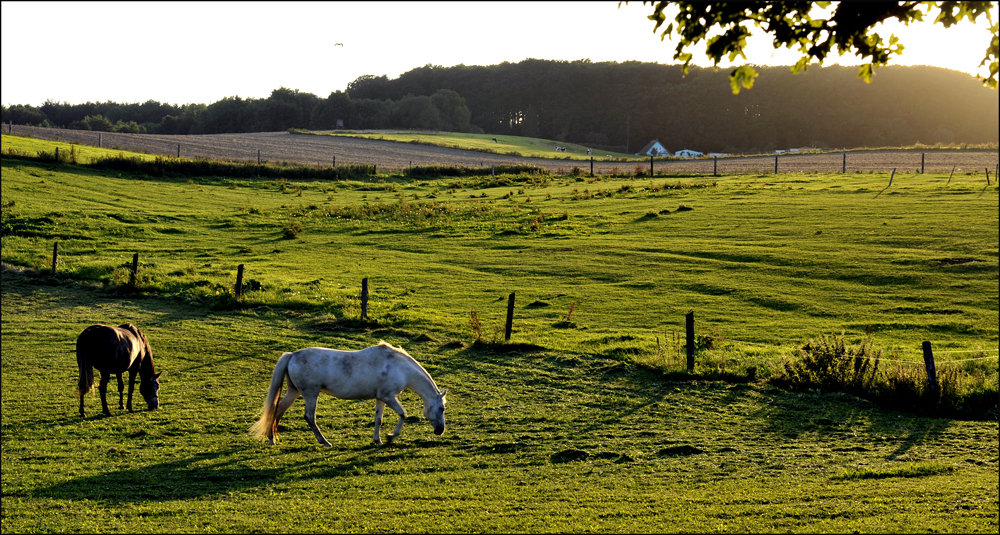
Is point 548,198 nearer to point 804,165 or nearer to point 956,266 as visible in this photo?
point 956,266

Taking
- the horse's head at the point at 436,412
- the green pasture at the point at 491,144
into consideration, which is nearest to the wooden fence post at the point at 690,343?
the horse's head at the point at 436,412

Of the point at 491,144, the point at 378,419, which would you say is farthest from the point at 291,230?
the point at 491,144

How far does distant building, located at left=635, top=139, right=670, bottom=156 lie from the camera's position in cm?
13400

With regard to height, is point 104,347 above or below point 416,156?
below

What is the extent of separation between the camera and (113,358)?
1195 centimetres

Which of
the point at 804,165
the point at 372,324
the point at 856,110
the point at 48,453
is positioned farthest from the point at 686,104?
the point at 48,453

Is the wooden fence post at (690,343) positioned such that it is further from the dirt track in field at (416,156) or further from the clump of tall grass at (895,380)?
the dirt track in field at (416,156)

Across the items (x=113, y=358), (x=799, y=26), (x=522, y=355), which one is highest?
(x=799, y=26)

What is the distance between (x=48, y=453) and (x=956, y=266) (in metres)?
25.9

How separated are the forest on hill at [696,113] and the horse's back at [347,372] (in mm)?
121608

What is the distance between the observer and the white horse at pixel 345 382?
10.4 meters

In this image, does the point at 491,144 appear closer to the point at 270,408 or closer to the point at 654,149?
the point at 654,149

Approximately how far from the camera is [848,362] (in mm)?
14328

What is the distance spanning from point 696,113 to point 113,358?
484ft
